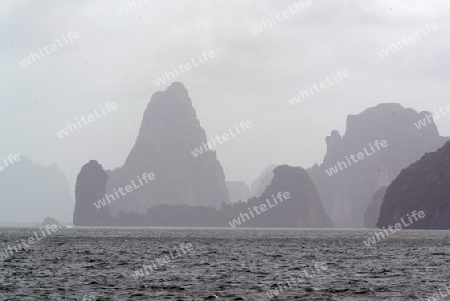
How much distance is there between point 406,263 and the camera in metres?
64.2

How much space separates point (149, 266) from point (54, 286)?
16.5m

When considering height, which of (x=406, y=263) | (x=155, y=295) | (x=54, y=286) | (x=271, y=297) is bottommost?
(x=406, y=263)

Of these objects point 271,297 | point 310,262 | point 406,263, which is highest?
point 271,297

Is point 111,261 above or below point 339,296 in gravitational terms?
above

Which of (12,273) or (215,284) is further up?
(12,273)

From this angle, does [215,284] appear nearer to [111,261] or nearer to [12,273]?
[12,273]

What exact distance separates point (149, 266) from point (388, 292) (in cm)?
2511

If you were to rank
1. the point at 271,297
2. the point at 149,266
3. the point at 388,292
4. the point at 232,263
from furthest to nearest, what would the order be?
1. the point at 232,263
2. the point at 149,266
3. the point at 388,292
4. the point at 271,297

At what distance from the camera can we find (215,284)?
146ft

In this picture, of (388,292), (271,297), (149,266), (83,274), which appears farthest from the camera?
(149,266)

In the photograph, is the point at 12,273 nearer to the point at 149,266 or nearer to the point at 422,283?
the point at 149,266

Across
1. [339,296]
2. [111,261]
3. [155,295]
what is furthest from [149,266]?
[339,296]

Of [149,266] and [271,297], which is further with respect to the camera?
[149,266]

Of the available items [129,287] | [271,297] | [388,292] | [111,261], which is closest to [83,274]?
[129,287]
